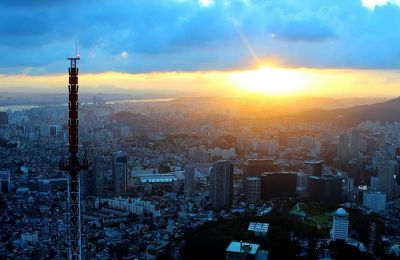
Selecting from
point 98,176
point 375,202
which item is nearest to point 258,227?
point 375,202

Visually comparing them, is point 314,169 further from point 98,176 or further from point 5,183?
point 5,183

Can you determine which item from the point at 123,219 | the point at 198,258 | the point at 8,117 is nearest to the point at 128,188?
the point at 123,219

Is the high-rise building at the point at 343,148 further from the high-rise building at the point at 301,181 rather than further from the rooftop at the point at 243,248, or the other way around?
the rooftop at the point at 243,248

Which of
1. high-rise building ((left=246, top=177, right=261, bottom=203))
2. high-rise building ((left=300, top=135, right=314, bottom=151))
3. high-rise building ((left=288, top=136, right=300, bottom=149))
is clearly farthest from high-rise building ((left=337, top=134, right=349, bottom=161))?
high-rise building ((left=246, top=177, right=261, bottom=203))

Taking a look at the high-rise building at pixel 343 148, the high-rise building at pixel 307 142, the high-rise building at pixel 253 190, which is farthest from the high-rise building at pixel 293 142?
the high-rise building at pixel 253 190

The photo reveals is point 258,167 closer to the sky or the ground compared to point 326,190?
closer to the sky
